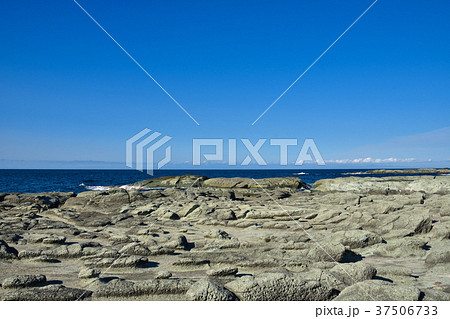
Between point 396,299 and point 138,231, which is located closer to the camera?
point 396,299

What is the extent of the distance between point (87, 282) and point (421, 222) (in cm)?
1065

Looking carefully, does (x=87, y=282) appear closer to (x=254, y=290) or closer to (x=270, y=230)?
(x=254, y=290)

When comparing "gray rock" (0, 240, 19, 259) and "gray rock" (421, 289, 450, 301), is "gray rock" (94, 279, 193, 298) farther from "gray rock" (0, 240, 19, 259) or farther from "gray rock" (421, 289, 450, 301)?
"gray rock" (0, 240, 19, 259)

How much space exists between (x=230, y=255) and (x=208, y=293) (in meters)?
3.20

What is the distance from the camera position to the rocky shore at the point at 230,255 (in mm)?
5953

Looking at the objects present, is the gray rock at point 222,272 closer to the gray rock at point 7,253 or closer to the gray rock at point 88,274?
the gray rock at point 88,274

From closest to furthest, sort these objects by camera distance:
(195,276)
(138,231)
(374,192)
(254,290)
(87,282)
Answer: (254,290) → (87,282) → (195,276) → (138,231) → (374,192)

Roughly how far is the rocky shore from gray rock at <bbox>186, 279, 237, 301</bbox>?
0.7 inches

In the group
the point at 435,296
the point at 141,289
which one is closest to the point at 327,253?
the point at 435,296

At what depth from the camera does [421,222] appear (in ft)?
37.9

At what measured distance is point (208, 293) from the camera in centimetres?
564

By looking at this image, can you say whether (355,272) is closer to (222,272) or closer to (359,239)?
(222,272)

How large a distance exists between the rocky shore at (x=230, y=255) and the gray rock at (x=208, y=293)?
17 mm
